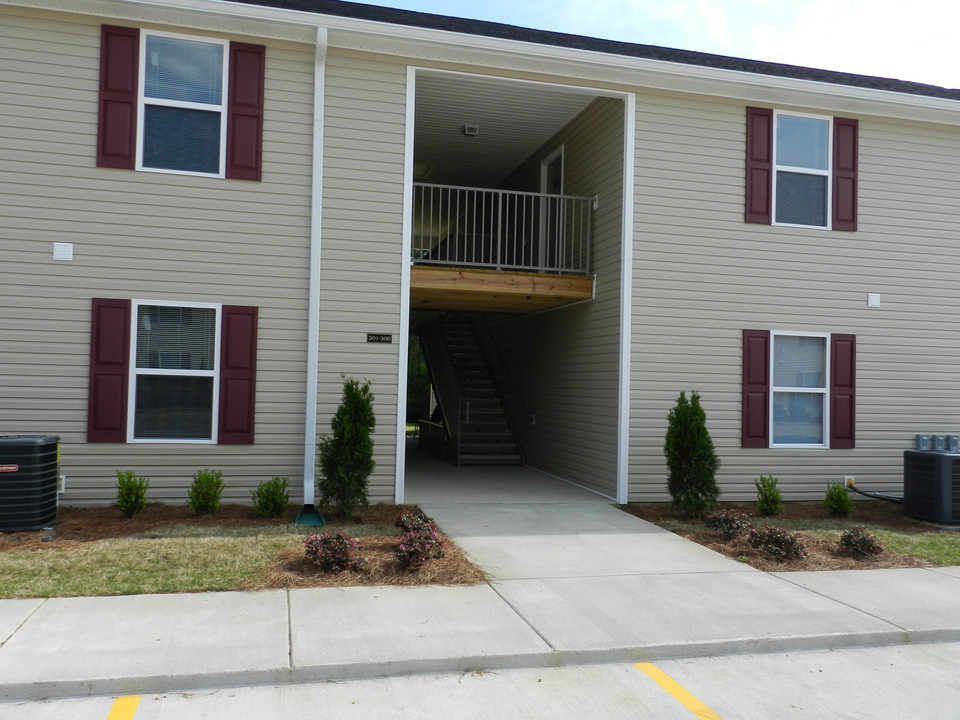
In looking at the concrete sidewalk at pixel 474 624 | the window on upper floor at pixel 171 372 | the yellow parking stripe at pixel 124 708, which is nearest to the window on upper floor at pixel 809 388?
the concrete sidewalk at pixel 474 624

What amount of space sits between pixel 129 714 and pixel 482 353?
38.2 feet

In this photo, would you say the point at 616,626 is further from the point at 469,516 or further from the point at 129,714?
the point at 469,516

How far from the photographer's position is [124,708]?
3.68m

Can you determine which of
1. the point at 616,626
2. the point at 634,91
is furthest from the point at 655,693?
the point at 634,91

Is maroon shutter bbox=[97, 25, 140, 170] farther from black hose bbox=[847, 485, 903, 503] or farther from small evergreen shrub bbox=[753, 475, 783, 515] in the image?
black hose bbox=[847, 485, 903, 503]

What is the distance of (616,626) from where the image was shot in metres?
4.84

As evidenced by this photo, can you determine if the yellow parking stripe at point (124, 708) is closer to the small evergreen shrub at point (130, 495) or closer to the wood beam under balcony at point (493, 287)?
the small evergreen shrub at point (130, 495)

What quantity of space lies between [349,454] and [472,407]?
5730 mm

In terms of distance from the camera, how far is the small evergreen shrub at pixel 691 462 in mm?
8273

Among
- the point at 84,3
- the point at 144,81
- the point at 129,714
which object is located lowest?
the point at 129,714

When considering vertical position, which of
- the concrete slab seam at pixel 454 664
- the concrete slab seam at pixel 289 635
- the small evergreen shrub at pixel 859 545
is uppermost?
the small evergreen shrub at pixel 859 545

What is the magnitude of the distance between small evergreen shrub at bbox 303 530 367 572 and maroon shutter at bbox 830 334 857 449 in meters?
6.80

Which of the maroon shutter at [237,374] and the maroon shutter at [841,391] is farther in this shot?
the maroon shutter at [841,391]

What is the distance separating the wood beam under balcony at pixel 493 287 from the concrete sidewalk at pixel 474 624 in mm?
3956
